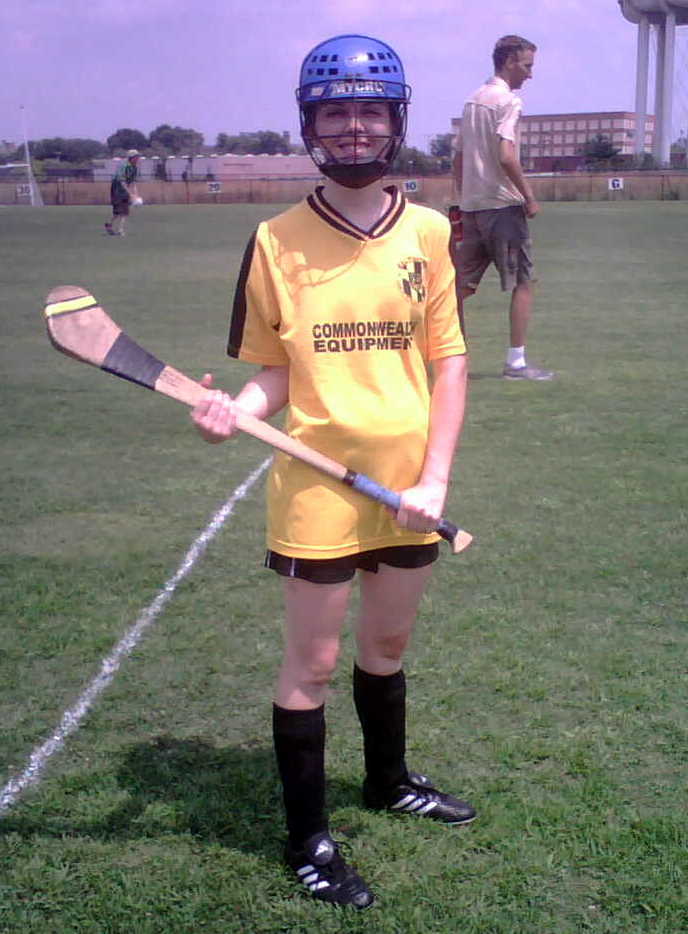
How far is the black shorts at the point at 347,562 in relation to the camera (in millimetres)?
2674

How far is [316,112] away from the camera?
2.57 meters

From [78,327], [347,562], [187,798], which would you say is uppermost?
[78,327]

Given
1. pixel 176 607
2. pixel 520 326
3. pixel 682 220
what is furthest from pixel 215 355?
pixel 682 220

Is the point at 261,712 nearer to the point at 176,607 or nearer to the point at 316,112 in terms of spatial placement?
the point at 176,607

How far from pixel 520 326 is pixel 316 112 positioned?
606 centimetres

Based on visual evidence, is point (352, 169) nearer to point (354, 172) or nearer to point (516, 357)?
point (354, 172)

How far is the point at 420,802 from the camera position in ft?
10.2

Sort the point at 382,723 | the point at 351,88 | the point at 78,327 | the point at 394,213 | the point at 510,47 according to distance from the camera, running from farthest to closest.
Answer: the point at 510,47, the point at 382,723, the point at 394,213, the point at 78,327, the point at 351,88

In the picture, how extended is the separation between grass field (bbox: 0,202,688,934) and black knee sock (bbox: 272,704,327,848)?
0.17 meters

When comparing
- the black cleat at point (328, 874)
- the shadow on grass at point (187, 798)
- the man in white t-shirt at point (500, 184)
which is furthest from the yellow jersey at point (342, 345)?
the man in white t-shirt at point (500, 184)

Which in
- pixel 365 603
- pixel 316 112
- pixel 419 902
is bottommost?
pixel 419 902

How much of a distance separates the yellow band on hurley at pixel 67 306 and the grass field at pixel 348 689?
1.43 m

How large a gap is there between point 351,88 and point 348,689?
6.97 feet

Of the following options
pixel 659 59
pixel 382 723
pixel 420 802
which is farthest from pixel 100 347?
pixel 659 59
